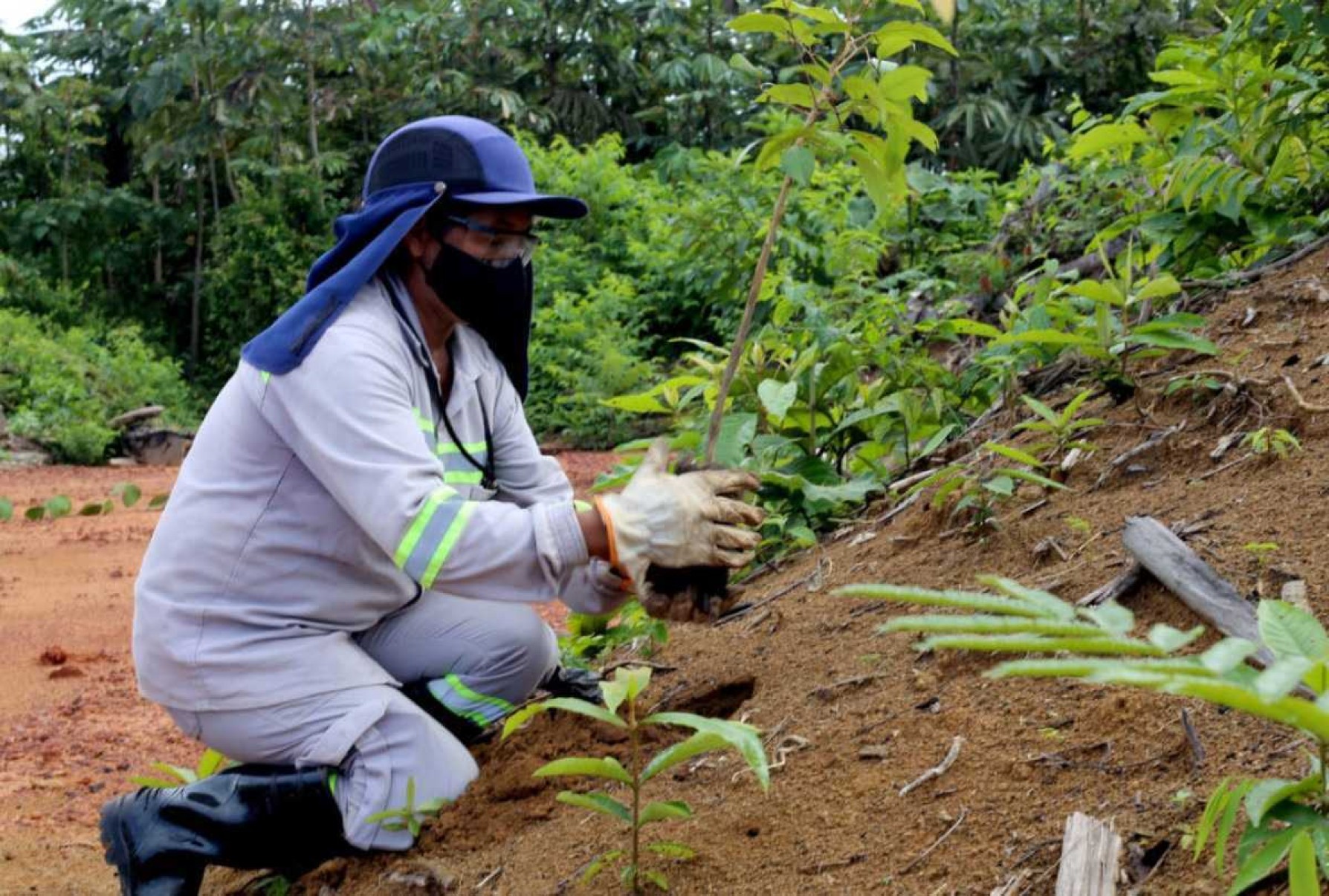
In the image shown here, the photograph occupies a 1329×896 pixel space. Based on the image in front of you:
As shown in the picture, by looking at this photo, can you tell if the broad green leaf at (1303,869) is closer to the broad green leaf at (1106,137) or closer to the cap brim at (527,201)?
the cap brim at (527,201)

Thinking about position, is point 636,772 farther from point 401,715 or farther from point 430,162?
point 430,162

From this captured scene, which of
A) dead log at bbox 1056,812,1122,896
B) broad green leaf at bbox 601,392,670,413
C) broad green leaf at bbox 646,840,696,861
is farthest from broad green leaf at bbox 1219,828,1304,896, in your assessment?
broad green leaf at bbox 601,392,670,413

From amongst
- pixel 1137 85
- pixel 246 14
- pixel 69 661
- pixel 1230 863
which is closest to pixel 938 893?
pixel 1230 863

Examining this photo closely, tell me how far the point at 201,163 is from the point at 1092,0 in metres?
10.5

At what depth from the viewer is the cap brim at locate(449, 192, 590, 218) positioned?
263cm

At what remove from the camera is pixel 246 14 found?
16.1m

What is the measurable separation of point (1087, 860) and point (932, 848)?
0.25 metres

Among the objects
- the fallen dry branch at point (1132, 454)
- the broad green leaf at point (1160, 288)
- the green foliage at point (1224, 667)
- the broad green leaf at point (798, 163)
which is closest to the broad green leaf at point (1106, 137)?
the broad green leaf at point (1160, 288)

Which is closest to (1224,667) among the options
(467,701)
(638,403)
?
(467,701)

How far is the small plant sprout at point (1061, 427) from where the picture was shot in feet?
9.75

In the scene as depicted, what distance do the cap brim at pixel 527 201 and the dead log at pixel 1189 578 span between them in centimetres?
113

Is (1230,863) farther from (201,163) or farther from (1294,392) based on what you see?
(201,163)

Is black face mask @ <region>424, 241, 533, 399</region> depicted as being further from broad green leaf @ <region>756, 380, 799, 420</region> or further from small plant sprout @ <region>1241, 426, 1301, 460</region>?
small plant sprout @ <region>1241, 426, 1301, 460</region>

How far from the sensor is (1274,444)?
2.66m
